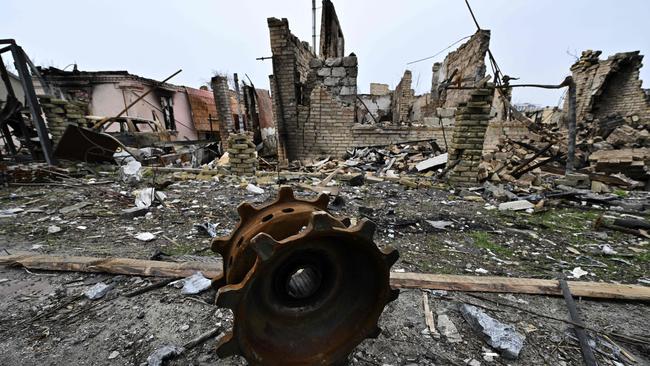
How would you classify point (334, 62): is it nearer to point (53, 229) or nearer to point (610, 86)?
point (53, 229)

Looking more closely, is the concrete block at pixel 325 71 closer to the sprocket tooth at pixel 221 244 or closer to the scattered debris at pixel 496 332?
the scattered debris at pixel 496 332

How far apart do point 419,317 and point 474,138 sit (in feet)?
14.5

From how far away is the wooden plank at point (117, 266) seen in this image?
7.30 ft

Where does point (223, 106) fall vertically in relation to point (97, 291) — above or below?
above

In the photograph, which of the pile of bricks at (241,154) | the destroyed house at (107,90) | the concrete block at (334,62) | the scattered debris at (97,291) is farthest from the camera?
the destroyed house at (107,90)

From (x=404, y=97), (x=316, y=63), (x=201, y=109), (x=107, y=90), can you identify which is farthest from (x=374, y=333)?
(x=201, y=109)

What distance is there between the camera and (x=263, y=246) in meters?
0.88

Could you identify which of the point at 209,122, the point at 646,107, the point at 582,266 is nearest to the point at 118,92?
the point at 209,122

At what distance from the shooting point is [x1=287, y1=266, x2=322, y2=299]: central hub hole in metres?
1.19

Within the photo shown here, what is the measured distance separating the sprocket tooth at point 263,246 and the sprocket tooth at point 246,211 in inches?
16.3

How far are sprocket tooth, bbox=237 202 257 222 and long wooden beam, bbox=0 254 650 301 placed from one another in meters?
1.23

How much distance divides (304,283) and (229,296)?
0.40 metres

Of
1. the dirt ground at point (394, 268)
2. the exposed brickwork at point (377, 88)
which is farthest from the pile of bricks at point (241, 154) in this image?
the exposed brickwork at point (377, 88)

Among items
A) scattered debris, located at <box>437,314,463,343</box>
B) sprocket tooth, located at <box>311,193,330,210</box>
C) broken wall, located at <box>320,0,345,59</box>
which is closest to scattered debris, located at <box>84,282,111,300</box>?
sprocket tooth, located at <box>311,193,330,210</box>
